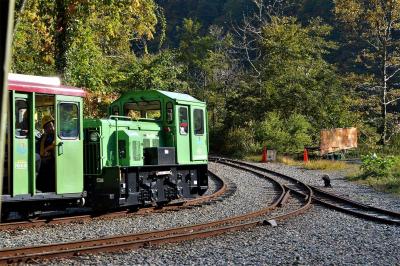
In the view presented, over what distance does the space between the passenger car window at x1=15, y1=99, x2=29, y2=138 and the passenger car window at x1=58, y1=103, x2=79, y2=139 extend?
31.1 inches

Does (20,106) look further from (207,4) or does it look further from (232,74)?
(207,4)

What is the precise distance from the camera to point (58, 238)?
8320 millimetres

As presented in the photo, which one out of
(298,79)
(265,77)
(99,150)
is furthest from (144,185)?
(265,77)

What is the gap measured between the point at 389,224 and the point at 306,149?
20.2 metres

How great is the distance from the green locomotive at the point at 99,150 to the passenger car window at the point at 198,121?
0.03m

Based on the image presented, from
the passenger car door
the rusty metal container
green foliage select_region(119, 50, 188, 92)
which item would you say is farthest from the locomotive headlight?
the rusty metal container

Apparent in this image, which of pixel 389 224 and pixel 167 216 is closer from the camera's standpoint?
pixel 389 224

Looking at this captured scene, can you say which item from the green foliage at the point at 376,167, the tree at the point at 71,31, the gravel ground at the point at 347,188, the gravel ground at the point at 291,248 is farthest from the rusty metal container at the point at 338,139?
the gravel ground at the point at 291,248

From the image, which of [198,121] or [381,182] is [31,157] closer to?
[198,121]

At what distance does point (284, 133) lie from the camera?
31.1 metres

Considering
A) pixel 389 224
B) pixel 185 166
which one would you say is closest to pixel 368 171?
pixel 185 166

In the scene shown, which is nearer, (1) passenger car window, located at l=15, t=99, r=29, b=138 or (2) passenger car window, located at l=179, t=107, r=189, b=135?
(1) passenger car window, located at l=15, t=99, r=29, b=138

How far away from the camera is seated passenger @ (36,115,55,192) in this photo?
974 cm

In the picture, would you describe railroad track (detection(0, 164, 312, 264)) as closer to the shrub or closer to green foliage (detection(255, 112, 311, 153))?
the shrub
